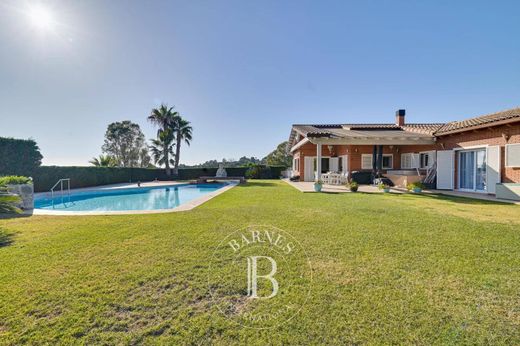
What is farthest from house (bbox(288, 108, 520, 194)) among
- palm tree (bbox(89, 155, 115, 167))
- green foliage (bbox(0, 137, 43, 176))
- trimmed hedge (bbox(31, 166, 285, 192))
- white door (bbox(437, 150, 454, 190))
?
palm tree (bbox(89, 155, 115, 167))

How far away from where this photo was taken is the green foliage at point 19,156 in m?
16.0

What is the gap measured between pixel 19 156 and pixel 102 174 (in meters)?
6.50

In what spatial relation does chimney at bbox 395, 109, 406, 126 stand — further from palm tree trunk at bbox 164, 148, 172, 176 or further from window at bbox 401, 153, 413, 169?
palm tree trunk at bbox 164, 148, 172, 176

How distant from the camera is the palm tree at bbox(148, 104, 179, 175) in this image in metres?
29.2

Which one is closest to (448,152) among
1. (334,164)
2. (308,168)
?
(334,164)

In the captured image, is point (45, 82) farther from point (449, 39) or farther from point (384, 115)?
point (384, 115)

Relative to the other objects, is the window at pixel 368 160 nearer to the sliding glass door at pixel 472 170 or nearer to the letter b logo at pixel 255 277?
the sliding glass door at pixel 472 170

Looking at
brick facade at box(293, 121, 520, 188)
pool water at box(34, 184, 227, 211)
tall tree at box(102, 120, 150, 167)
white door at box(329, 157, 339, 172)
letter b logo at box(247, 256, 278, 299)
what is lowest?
pool water at box(34, 184, 227, 211)

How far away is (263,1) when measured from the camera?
1165cm

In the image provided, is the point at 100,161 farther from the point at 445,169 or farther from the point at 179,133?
the point at 445,169

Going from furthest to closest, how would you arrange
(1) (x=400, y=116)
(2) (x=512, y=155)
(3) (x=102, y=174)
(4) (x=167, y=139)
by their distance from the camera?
1. (4) (x=167, y=139)
2. (3) (x=102, y=174)
3. (1) (x=400, y=116)
4. (2) (x=512, y=155)

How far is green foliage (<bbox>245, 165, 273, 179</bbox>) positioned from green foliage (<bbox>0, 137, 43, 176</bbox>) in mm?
19832

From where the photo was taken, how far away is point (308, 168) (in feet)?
75.5

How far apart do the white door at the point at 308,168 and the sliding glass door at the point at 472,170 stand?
11.5m
